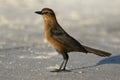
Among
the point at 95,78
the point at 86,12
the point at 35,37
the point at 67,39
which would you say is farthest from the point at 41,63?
the point at 86,12

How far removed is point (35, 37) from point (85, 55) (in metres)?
2.58

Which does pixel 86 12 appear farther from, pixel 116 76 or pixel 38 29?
pixel 116 76

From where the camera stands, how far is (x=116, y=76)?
11.7m

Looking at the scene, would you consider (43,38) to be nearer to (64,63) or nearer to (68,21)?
(68,21)

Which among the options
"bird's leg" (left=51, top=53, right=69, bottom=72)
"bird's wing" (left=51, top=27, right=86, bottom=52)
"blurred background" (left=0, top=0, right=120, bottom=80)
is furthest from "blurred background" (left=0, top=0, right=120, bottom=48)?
"bird's wing" (left=51, top=27, right=86, bottom=52)

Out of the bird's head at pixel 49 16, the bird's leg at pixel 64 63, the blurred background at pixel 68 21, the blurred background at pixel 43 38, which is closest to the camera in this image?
the blurred background at pixel 43 38

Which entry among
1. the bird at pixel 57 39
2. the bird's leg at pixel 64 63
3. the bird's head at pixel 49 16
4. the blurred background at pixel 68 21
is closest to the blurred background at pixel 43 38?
the blurred background at pixel 68 21

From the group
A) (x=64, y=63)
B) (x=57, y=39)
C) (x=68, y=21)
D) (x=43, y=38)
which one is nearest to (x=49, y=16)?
(x=57, y=39)

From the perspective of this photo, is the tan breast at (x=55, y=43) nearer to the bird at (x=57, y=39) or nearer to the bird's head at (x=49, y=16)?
the bird at (x=57, y=39)

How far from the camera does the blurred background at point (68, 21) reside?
1605cm

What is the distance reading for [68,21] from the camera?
61.8ft

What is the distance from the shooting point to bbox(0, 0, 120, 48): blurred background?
1605 centimetres

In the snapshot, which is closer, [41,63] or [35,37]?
[41,63]

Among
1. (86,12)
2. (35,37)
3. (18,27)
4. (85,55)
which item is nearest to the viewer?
(85,55)
